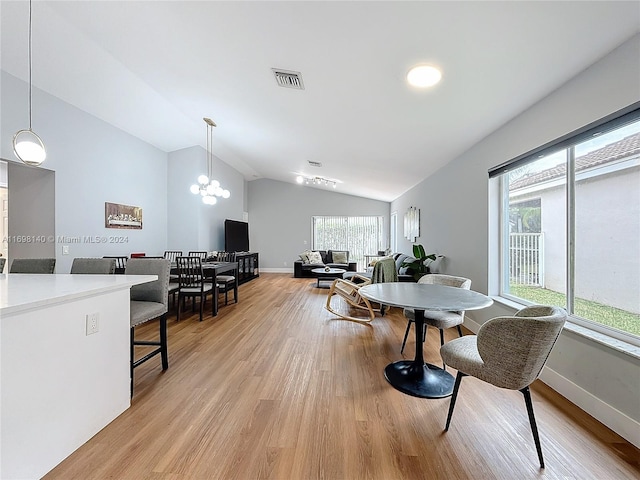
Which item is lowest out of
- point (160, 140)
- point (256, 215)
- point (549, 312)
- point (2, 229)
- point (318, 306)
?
point (318, 306)

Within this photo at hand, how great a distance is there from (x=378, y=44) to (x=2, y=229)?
6191mm

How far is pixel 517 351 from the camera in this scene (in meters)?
1.42

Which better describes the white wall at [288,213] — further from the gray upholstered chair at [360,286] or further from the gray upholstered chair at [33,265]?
the gray upholstered chair at [33,265]

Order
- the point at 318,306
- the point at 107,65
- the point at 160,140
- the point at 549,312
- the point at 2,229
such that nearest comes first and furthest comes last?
the point at 549,312 < the point at 107,65 < the point at 2,229 < the point at 318,306 < the point at 160,140

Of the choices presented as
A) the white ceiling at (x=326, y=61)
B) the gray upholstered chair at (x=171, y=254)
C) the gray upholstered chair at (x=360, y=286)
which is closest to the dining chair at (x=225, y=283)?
the gray upholstered chair at (x=171, y=254)

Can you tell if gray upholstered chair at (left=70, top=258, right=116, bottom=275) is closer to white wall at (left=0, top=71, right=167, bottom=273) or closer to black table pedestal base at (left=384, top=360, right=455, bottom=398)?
white wall at (left=0, top=71, right=167, bottom=273)

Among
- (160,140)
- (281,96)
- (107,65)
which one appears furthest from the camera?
(160,140)

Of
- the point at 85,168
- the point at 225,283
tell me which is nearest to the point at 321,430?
the point at 225,283

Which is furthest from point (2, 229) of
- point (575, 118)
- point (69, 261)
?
point (575, 118)

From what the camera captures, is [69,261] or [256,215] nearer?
[69,261]

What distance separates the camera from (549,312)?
5.19ft

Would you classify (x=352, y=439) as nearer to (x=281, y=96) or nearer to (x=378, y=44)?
(x=378, y=44)

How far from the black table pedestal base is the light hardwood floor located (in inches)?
2.7

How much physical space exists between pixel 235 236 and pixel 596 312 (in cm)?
723
